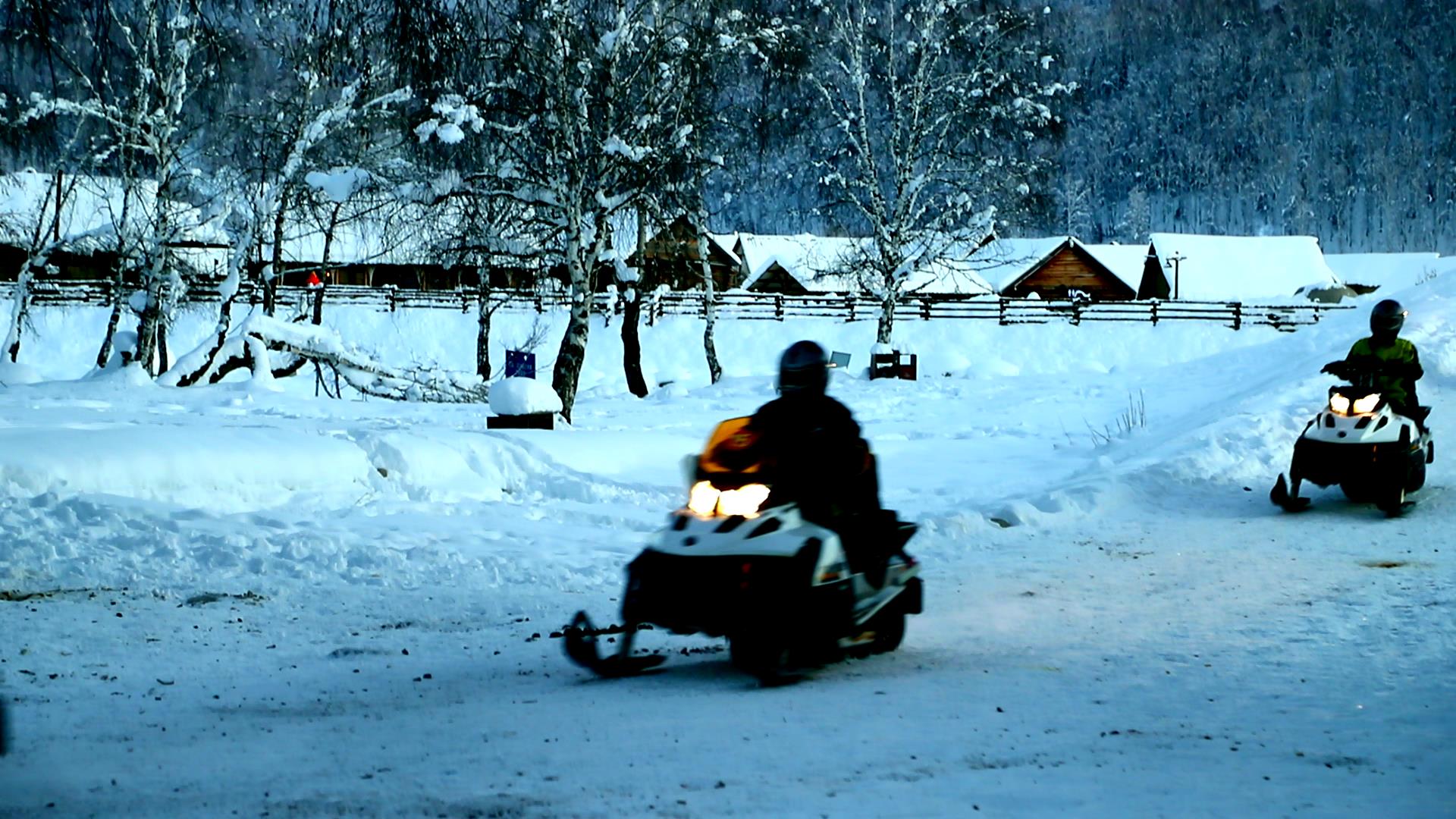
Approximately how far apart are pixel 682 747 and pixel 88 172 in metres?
29.1

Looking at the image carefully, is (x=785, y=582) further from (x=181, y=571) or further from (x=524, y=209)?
(x=524, y=209)

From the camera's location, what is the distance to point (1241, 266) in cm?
7825

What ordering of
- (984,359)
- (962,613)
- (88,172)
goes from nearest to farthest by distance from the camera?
(962,613) < (88,172) < (984,359)

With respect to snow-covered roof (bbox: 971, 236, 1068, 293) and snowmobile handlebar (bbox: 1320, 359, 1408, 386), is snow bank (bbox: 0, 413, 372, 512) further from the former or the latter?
snow-covered roof (bbox: 971, 236, 1068, 293)

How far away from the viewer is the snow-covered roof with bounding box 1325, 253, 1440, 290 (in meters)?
93.3

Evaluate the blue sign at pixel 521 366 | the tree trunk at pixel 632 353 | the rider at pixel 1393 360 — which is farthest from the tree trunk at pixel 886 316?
the rider at pixel 1393 360

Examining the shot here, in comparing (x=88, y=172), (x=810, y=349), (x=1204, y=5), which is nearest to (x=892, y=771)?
(x=810, y=349)

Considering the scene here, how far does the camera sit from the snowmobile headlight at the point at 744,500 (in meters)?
6.74

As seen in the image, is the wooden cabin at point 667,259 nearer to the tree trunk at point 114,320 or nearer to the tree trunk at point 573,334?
the tree trunk at point 573,334

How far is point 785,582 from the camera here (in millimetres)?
6586

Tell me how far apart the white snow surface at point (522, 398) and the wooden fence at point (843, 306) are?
2800 centimetres

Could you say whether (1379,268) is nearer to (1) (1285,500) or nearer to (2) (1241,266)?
(2) (1241,266)

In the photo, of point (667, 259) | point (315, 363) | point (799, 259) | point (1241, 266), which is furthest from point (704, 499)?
point (1241, 266)

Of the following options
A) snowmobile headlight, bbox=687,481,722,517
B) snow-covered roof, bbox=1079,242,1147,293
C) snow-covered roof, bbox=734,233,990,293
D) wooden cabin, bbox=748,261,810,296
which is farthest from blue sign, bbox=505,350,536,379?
snow-covered roof, bbox=1079,242,1147,293
